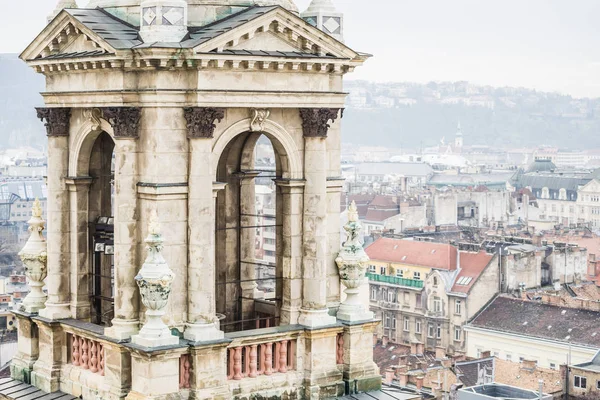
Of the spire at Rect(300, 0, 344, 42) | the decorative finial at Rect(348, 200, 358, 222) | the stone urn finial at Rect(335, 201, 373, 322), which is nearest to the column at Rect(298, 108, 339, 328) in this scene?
the stone urn finial at Rect(335, 201, 373, 322)

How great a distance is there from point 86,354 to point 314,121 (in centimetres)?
550

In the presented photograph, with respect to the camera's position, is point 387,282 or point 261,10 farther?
point 387,282

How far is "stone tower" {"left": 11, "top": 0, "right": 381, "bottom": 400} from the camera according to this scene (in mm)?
22500

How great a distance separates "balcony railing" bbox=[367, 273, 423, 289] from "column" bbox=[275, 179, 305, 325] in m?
116

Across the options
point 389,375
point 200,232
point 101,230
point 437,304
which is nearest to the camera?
point 200,232

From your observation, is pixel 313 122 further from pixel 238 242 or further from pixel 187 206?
pixel 238 242

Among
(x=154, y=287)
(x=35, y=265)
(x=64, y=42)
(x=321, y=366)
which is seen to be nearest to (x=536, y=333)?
(x=321, y=366)

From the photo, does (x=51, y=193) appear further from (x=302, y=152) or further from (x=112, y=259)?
(x=302, y=152)

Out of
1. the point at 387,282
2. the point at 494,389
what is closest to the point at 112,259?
the point at 494,389

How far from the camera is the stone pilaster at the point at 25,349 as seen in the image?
25.1m

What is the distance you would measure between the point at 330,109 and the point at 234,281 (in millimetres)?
3429

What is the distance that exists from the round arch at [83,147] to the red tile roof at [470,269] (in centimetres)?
10804

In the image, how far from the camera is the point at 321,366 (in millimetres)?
24250

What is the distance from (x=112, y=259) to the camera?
2538 centimetres
